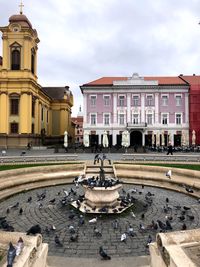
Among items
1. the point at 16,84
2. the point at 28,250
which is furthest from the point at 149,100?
the point at 28,250

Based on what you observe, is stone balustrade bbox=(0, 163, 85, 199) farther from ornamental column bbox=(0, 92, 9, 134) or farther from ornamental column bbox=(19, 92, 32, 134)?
ornamental column bbox=(0, 92, 9, 134)

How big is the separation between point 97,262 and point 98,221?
295cm

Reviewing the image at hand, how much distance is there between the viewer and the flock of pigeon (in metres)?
7.55

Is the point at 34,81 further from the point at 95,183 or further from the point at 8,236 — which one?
the point at 8,236

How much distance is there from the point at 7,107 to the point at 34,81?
606 cm

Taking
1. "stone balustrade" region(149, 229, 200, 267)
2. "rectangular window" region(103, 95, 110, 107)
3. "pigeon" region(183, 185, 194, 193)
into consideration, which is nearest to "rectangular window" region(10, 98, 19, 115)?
"rectangular window" region(103, 95, 110, 107)

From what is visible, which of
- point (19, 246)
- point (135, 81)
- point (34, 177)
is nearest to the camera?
point (19, 246)

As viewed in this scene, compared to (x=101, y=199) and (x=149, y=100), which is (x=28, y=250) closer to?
(x=101, y=199)

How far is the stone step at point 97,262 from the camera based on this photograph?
5.96m

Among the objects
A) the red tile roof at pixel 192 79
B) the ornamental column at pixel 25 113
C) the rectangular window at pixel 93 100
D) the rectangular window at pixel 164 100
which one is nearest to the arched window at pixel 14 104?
the ornamental column at pixel 25 113

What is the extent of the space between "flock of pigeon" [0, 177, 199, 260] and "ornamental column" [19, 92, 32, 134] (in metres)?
30.1

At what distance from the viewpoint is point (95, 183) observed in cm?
1076

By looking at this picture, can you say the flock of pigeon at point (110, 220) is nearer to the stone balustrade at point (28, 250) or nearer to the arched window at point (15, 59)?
the stone balustrade at point (28, 250)

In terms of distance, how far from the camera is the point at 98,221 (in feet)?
29.8
